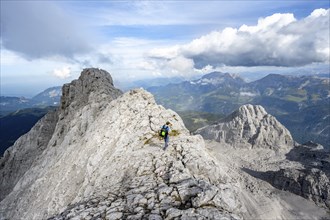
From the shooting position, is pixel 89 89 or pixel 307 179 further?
pixel 307 179

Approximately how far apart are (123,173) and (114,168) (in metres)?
3.30

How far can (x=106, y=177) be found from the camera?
39.7 metres

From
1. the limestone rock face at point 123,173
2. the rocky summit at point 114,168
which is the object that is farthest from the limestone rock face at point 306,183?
the limestone rock face at point 123,173

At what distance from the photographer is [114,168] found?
40938 mm

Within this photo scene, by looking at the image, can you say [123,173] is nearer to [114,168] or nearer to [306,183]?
[114,168]

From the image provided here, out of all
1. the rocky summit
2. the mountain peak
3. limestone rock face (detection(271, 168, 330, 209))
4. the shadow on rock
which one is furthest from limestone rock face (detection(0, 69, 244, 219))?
the shadow on rock

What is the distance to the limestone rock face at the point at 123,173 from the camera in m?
26.6

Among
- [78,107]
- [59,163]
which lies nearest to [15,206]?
[59,163]

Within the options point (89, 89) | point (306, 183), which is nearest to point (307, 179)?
point (306, 183)

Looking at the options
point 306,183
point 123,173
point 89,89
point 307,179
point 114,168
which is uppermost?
point 89,89

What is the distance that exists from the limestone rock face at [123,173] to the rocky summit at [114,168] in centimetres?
9

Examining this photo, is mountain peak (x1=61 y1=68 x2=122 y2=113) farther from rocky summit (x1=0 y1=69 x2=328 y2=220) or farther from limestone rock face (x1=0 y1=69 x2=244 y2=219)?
limestone rock face (x1=0 y1=69 x2=244 y2=219)

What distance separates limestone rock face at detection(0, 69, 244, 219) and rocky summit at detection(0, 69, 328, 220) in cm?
9

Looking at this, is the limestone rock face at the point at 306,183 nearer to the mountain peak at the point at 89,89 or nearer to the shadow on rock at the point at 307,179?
the shadow on rock at the point at 307,179
